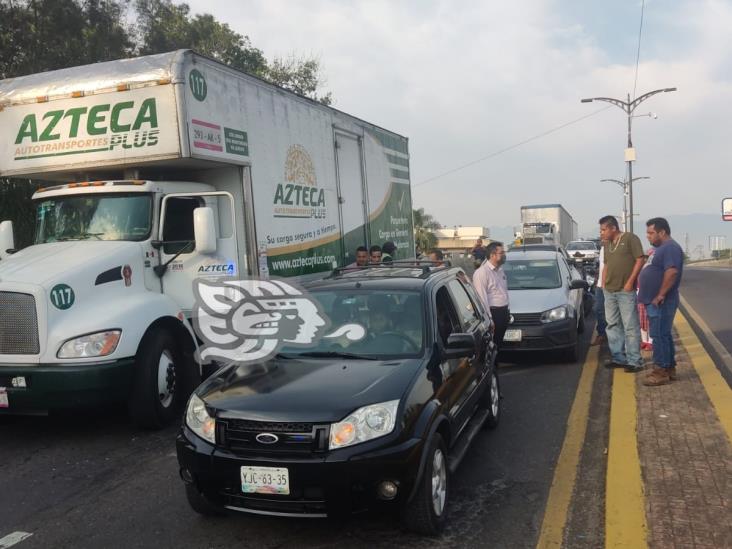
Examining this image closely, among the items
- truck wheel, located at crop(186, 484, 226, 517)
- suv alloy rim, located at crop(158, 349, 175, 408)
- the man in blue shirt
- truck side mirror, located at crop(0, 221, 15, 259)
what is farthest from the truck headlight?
the man in blue shirt

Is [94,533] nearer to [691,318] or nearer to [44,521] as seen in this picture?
[44,521]

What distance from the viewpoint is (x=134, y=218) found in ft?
21.5

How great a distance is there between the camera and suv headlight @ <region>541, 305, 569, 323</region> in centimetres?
817

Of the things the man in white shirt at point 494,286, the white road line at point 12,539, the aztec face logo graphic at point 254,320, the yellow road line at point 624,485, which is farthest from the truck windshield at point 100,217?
the yellow road line at point 624,485

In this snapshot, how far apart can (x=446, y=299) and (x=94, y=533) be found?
9.56ft

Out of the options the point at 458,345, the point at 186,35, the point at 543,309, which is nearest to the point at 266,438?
the point at 458,345

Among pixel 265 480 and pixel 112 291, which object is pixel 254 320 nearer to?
pixel 112 291

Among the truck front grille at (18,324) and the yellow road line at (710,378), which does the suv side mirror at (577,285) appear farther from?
the truck front grille at (18,324)

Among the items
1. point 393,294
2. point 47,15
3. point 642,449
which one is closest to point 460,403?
point 393,294

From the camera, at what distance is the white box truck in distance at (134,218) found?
5.51m

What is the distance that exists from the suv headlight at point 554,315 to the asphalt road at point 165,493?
71.8 inches

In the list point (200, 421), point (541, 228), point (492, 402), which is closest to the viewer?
point (200, 421)

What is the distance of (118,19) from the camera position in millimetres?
18594

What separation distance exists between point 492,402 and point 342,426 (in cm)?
250
